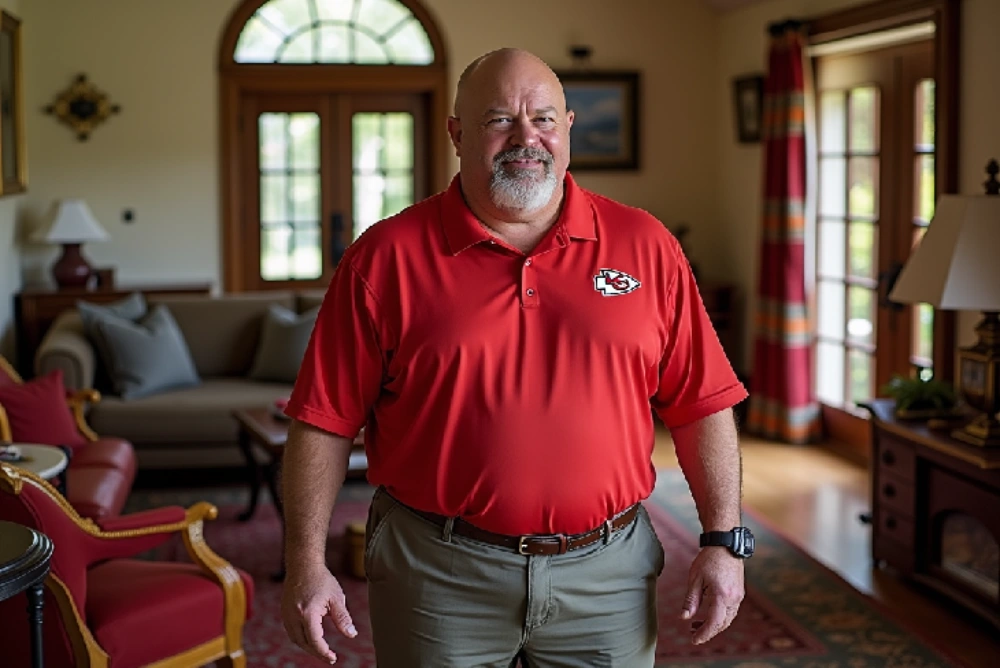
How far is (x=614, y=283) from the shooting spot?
2064 millimetres

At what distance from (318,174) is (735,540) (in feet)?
20.6

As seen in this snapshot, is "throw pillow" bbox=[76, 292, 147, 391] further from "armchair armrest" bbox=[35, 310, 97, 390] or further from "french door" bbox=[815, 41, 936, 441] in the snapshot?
"french door" bbox=[815, 41, 936, 441]

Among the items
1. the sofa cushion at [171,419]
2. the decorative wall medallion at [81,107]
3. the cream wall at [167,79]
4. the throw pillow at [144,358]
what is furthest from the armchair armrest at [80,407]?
the decorative wall medallion at [81,107]

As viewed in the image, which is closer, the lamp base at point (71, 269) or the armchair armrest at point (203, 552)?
the armchair armrest at point (203, 552)

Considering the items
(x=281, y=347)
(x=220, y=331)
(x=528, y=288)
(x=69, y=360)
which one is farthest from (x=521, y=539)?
(x=220, y=331)

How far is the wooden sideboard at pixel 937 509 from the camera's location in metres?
4.14

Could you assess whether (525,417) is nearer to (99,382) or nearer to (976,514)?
(976,514)

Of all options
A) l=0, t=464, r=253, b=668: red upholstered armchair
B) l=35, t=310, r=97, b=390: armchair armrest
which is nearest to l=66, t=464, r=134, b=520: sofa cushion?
l=0, t=464, r=253, b=668: red upholstered armchair

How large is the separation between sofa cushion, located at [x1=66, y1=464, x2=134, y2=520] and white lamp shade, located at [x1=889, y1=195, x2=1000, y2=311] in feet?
9.00

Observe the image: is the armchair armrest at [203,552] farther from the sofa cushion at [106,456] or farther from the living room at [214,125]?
the living room at [214,125]

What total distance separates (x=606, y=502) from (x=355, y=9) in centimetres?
625

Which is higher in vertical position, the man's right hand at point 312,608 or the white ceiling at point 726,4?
the white ceiling at point 726,4

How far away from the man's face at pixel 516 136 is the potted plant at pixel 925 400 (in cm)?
297

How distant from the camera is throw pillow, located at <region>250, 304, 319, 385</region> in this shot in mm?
6402
